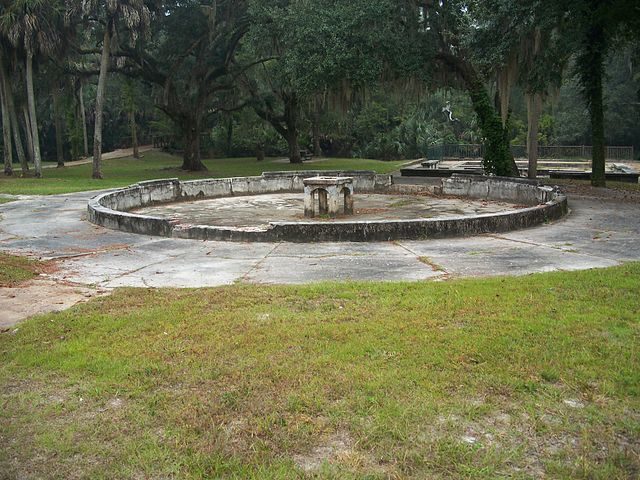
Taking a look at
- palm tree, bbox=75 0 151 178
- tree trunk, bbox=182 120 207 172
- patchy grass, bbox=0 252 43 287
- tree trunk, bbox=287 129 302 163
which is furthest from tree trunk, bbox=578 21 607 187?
tree trunk, bbox=182 120 207 172

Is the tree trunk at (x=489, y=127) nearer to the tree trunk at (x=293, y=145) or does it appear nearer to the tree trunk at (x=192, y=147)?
the tree trunk at (x=192, y=147)

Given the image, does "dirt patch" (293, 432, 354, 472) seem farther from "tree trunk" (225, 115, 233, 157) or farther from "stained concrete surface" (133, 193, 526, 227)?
"tree trunk" (225, 115, 233, 157)

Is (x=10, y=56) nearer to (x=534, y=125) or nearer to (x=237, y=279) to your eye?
(x=534, y=125)

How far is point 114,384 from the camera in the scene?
4.12 metres

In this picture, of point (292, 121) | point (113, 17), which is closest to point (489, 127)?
point (292, 121)

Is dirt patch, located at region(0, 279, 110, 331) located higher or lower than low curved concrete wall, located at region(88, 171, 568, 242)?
lower

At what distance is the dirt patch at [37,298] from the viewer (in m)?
6.01

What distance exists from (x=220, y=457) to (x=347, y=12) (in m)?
18.2

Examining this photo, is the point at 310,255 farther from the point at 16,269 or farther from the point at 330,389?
the point at 330,389

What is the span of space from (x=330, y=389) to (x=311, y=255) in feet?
17.5

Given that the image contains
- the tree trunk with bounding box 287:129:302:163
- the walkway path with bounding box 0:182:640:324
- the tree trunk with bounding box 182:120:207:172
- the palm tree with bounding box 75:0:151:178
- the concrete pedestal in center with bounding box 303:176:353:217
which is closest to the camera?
the walkway path with bounding box 0:182:640:324

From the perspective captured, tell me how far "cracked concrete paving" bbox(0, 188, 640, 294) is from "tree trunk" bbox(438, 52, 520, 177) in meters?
8.90

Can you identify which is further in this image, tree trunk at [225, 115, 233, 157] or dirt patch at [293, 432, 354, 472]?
tree trunk at [225, 115, 233, 157]

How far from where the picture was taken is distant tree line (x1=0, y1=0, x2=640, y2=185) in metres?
17.9
